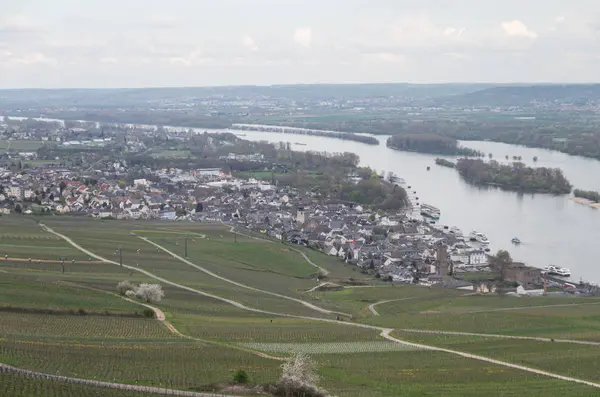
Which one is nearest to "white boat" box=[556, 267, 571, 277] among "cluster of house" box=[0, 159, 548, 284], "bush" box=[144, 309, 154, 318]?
"cluster of house" box=[0, 159, 548, 284]

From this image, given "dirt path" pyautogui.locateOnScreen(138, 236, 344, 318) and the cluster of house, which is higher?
"dirt path" pyautogui.locateOnScreen(138, 236, 344, 318)

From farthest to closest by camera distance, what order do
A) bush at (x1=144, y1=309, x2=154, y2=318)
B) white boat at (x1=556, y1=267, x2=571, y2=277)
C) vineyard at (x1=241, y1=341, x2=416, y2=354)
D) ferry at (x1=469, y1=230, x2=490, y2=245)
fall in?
ferry at (x1=469, y1=230, x2=490, y2=245) < white boat at (x1=556, y1=267, x2=571, y2=277) < bush at (x1=144, y1=309, x2=154, y2=318) < vineyard at (x1=241, y1=341, x2=416, y2=354)

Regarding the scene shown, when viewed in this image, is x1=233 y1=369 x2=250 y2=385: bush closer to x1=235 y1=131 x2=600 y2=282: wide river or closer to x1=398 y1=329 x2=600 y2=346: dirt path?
x1=398 y1=329 x2=600 y2=346: dirt path

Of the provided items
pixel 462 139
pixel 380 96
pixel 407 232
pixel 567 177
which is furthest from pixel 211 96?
pixel 407 232

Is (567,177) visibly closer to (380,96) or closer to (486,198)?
(486,198)

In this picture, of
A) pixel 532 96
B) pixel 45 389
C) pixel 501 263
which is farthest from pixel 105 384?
pixel 532 96

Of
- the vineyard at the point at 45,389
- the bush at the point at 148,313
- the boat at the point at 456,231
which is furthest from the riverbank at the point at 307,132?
the vineyard at the point at 45,389

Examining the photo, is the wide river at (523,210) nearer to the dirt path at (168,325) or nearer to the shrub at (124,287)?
the shrub at (124,287)
